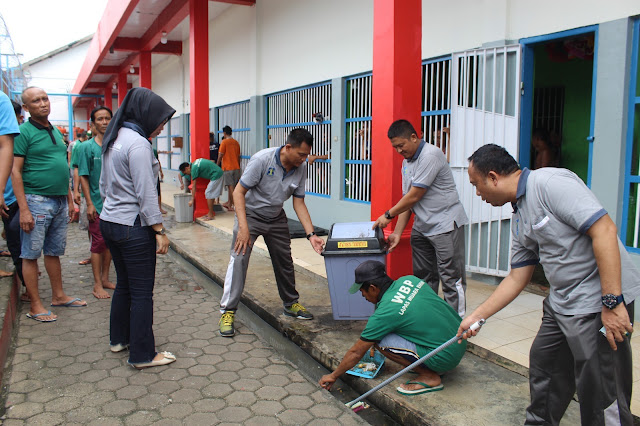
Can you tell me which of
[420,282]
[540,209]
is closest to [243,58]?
[420,282]

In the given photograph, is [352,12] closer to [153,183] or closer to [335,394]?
[153,183]

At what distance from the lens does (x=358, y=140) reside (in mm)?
7879

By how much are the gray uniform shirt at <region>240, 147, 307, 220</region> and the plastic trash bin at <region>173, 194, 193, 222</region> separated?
5955 millimetres

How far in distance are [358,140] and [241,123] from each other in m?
Result: 5.16

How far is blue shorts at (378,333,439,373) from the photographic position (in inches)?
120

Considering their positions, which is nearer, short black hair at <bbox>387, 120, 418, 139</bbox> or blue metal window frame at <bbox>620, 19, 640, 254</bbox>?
short black hair at <bbox>387, 120, 418, 139</bbox>

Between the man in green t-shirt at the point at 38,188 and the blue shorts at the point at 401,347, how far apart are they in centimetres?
303

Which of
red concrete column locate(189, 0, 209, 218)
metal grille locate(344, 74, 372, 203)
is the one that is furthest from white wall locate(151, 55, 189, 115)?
metal grille locate(344, 74, 372, 203)

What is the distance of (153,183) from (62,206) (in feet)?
5.41

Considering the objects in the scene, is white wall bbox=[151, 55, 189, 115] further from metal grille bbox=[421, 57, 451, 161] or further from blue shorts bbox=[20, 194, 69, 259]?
blue shorts bbox=[20, 194, 69, 259]

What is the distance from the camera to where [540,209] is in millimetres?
2256

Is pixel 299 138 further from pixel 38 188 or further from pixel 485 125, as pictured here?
pixel 38 188

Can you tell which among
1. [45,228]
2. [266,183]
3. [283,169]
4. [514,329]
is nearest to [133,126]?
[266,183]

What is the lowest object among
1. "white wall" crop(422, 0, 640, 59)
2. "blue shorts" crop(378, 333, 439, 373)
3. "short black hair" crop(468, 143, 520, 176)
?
"blue shorts" crop(378, 333, 439, 373)
